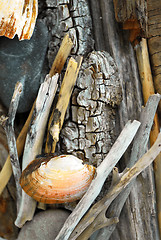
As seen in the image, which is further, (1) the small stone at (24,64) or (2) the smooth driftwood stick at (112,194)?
(1) the small stone at (24,64)

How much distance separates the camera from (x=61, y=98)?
0.98m

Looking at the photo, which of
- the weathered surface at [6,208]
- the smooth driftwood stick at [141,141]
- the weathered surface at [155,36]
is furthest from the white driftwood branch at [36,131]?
the weathered surface at [155,36]

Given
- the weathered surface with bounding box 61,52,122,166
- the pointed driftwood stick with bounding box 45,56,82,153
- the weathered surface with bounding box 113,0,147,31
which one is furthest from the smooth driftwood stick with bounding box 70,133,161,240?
the weathered surface with bounding box 113,0,147,31

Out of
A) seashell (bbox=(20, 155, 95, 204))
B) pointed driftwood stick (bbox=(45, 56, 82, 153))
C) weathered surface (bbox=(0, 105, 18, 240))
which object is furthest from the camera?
weathered surface (bbox=(0, 105, 18, 240))

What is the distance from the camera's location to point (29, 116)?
3.33 ft

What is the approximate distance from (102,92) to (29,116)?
0.31 metres

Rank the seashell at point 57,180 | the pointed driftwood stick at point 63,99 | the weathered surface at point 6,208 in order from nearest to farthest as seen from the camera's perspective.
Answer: the seashell at point 57,180 → the pointed driftwood stick at point 63,99 → the weathered surface at point 6,208

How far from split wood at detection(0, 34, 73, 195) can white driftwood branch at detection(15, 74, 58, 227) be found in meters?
0.06

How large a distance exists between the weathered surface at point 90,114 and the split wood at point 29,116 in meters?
0.09

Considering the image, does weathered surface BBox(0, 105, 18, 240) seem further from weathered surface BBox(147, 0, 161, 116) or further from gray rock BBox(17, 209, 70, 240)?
weathered surface BBox(147, 0, 161, 116)

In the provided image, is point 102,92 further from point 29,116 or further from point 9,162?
point 9,162

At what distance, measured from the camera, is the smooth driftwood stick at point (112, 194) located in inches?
34.5

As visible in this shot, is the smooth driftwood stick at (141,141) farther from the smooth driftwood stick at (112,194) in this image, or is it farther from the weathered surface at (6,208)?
the weathered surface at (6,208)

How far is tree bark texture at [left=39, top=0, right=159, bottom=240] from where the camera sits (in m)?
1.01
